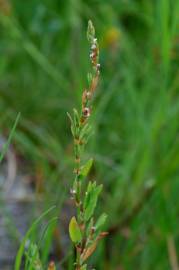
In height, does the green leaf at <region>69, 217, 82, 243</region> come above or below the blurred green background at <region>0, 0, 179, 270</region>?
below

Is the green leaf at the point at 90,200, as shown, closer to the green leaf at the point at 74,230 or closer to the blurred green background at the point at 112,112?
the green leaf at the point at 74,230

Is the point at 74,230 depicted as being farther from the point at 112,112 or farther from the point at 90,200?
the point at 112,112

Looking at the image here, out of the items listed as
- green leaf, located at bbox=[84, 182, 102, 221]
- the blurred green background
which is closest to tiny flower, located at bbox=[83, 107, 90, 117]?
green leaf, located at bbox=[84, 182, 102, 221]

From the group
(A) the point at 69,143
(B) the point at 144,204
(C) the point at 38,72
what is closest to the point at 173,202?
(B) the point at 144,204

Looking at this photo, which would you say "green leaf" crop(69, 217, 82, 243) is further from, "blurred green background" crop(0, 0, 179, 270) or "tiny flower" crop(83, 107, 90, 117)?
"blurred green background" crop(0, 0, 179, 270)

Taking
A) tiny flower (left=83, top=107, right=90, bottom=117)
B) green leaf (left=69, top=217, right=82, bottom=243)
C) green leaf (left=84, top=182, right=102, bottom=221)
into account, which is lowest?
green leaf (left=69, top=217, right=82, bottom=243)

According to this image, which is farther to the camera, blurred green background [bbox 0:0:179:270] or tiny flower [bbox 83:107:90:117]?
blurred green background [bbox 0:0:179:270]

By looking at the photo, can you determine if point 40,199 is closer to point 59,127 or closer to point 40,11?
point 59,127

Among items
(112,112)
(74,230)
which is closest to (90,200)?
(74,230)
